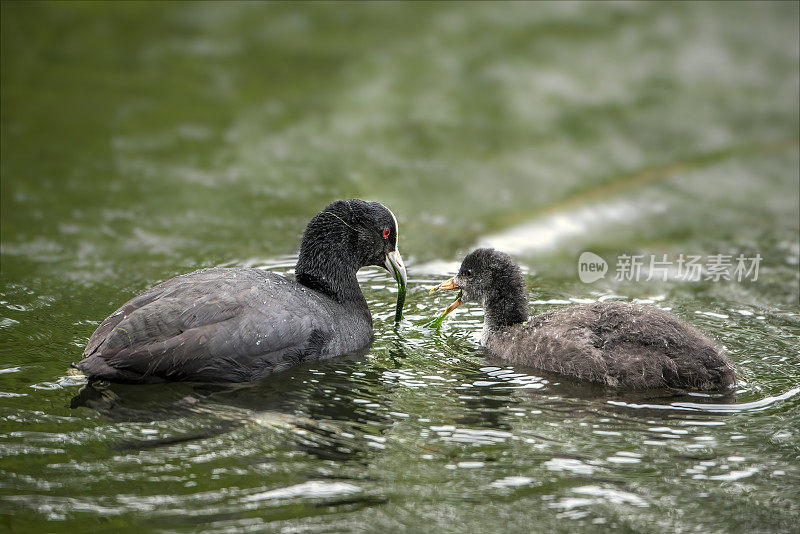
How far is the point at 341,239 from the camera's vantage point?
7.68 metres

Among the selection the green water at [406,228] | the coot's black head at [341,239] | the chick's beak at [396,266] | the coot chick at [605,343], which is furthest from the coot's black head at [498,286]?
the coot's black head at [341,239]

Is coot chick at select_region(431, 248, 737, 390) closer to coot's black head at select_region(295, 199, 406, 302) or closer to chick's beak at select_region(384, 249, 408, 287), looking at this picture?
chick's beak at select_region(384, 249, 408, 287)

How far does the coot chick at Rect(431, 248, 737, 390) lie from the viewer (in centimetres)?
635

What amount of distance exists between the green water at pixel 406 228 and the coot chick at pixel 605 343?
0.15 m

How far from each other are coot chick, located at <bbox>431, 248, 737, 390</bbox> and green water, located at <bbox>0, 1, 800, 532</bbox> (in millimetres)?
152

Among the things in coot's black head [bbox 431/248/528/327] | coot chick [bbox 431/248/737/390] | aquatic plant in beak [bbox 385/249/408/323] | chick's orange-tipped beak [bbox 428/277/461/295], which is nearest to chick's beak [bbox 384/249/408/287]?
aquatic plant in beak [bbox 385/249/408/323]

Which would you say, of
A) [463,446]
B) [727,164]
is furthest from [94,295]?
[727,164]

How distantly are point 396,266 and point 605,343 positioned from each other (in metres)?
1.91

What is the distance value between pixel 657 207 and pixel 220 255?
16.7 ft

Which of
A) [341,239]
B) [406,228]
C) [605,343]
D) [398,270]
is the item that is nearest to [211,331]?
[341,239]

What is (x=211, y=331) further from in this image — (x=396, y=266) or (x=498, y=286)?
(x=498, y=286)

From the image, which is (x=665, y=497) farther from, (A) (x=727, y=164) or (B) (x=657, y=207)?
(A) (x=727, y=164)

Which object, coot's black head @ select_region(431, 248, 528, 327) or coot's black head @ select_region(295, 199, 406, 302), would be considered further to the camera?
coot's black head @ select_region(295, 199, 406, 302)

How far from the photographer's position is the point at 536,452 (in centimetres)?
552
